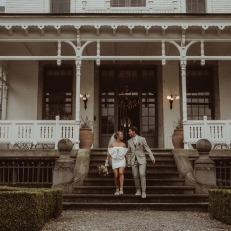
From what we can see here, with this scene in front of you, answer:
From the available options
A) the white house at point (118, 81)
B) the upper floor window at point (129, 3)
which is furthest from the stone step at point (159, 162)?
the upper floor window at point (129, 3)

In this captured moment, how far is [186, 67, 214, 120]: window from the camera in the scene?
1662 centimetres

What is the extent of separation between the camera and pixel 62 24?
13.3 meters

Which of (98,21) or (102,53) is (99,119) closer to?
(102,53)

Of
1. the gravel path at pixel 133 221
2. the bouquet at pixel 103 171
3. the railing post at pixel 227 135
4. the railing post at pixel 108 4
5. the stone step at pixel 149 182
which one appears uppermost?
the railing post at pixel 108 4

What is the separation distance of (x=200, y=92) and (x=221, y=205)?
9.84 m

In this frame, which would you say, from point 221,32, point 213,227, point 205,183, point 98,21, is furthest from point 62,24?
point 213,227

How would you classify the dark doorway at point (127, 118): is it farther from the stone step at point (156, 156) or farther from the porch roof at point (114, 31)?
the stone step at point (156, 156)

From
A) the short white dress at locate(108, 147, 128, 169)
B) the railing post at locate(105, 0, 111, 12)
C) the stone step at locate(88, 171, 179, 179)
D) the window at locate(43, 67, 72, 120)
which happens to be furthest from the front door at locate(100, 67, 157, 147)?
the short white dress at locate(108, 147, 128, 169)

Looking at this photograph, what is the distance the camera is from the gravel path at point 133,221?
7020 mm

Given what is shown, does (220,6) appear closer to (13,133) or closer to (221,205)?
(13,133)

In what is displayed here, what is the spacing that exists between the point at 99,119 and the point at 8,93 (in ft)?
13.7

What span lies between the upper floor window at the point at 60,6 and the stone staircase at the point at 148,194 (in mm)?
8705

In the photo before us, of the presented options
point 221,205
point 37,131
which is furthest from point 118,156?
point 37,131

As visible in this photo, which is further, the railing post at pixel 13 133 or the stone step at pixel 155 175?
the railing post at pixel 13 133
